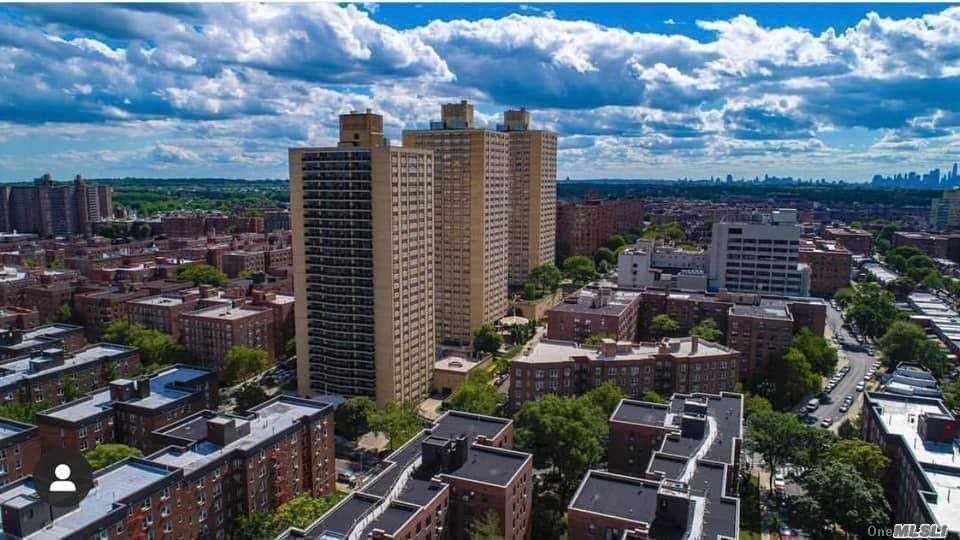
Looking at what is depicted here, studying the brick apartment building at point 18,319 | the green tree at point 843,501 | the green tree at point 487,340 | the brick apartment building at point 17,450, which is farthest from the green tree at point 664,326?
the brick apartment building at point 18,319

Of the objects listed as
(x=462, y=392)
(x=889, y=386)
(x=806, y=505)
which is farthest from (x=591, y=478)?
(x=889, y=386)

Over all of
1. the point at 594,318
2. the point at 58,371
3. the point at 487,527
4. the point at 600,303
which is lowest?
the point at 487,527

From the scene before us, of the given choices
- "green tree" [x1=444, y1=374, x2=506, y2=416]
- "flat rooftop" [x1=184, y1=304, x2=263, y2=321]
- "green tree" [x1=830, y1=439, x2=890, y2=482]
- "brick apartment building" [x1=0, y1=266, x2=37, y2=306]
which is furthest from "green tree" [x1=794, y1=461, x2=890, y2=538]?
"brick apartment building" [x1=0, y1=266, x2=37, y2=306]

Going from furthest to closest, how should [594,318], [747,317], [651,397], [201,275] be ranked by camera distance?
[201,275], [594,318], [747,317], [651,397]

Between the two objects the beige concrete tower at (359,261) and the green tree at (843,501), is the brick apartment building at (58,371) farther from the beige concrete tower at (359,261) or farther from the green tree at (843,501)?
the green tree at (843,501)

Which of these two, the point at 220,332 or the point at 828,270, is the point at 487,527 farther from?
the point at 828,270

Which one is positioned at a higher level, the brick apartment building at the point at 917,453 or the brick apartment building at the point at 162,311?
the brick apartment building at the point at 162,311

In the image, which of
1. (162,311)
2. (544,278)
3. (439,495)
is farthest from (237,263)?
(439,495)
